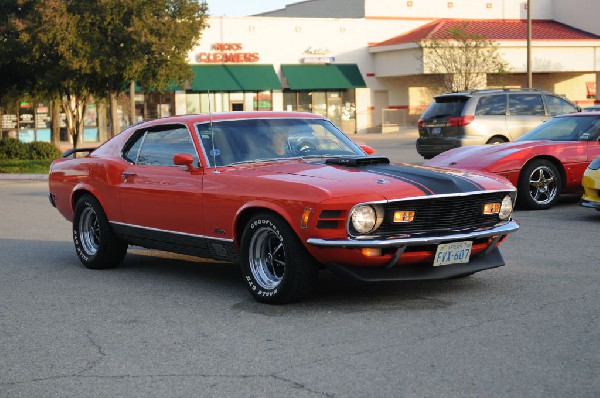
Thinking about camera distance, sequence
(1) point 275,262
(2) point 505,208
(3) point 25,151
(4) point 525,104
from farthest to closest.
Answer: (3) point 25,151
(4) point 525,104
(2) point 505,208
(1) point 275,262

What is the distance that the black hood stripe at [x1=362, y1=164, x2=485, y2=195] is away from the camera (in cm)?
730

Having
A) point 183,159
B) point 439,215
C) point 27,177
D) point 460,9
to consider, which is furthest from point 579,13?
point 439,215

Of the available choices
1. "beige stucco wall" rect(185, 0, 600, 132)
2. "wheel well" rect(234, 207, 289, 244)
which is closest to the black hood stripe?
"wheel well" rect(234, 207, 289, 244)

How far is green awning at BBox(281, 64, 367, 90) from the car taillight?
34.6 m

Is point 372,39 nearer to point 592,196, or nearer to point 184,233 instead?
point 592,196

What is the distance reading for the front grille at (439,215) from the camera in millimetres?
7125

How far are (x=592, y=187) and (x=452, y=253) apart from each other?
18.1 feet

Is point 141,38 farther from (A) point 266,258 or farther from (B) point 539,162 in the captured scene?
(A) point 266,258

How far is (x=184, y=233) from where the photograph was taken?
843cm

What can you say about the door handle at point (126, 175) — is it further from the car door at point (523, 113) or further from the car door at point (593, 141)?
the car door at point (523, 113)

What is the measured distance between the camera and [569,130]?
48.5 ft

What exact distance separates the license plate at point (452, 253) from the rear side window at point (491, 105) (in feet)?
48.0

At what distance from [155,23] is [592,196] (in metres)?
25.6

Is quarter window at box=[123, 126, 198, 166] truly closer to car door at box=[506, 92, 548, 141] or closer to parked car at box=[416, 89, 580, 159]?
parked car at box=[416, 89, 580, 159]
